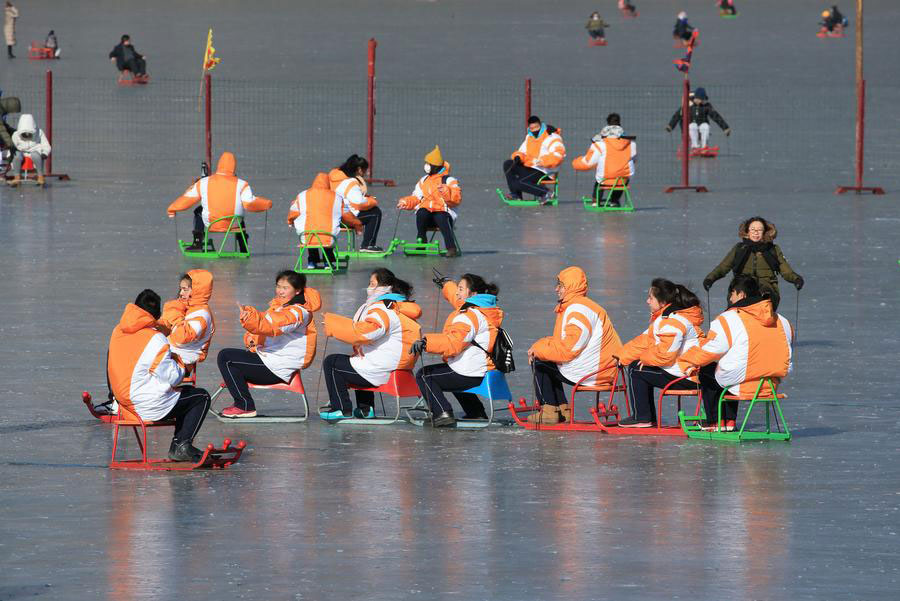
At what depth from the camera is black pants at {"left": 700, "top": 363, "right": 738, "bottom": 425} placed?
11320 millimetres

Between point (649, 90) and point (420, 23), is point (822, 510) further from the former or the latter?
point (420, 23)

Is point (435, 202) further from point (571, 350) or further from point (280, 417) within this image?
point (571, 350)

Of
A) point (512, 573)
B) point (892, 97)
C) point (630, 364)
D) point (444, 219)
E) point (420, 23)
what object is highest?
point (420, 23)

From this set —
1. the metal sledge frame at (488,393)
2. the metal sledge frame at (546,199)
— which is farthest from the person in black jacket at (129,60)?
the metal sledge frame at (488,393)

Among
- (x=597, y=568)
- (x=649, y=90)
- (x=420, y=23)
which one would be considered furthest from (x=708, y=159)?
(x=420, y=23)

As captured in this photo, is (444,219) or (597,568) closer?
(597,568)

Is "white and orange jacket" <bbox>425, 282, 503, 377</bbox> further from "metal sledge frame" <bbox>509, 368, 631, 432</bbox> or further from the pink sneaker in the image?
the pink sneaker

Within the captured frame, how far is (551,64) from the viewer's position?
46688 mm

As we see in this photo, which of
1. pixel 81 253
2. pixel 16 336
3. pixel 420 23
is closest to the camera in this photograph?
pixel 16 336

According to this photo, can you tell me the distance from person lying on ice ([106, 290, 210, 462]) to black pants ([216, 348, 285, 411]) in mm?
1434

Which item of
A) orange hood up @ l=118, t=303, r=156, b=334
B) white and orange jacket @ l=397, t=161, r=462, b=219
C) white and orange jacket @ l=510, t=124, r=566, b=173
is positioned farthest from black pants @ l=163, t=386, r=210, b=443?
white and orange jacket @ l=510, t=124, r=566, b=173

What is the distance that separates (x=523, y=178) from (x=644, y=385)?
13661 millimetres

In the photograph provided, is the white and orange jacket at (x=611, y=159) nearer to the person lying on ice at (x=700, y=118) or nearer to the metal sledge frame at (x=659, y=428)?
the person lying on ice at (x=700, y=118)

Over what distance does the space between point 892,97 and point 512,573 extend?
33.7m
